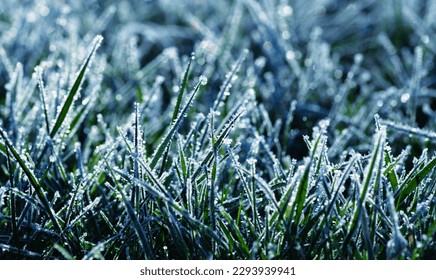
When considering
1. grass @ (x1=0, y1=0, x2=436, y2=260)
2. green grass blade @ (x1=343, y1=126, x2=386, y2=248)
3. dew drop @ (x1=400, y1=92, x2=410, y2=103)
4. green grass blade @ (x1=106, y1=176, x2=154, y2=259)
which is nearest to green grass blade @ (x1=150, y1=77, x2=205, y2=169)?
grass @ (x1=0, y1=0, x2=436, y2=260)

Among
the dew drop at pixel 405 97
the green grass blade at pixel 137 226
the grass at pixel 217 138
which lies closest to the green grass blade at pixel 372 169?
the grass at pixel 217 138

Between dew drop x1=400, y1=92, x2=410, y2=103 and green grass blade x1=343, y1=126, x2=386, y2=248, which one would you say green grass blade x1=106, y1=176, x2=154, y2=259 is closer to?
green grass blade x1=343, y1=126, x2=386, y2=248

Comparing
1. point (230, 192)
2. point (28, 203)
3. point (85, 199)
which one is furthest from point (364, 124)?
point (28, 203)

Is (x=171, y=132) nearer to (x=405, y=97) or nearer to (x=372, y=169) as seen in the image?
(x=372, y=169)

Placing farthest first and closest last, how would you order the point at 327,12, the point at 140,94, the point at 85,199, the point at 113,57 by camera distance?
the point at 327,12 < the point at 113,57 < the point at 140,94 < the point at 85,199

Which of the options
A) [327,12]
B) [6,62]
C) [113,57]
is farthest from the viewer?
[327,12]
